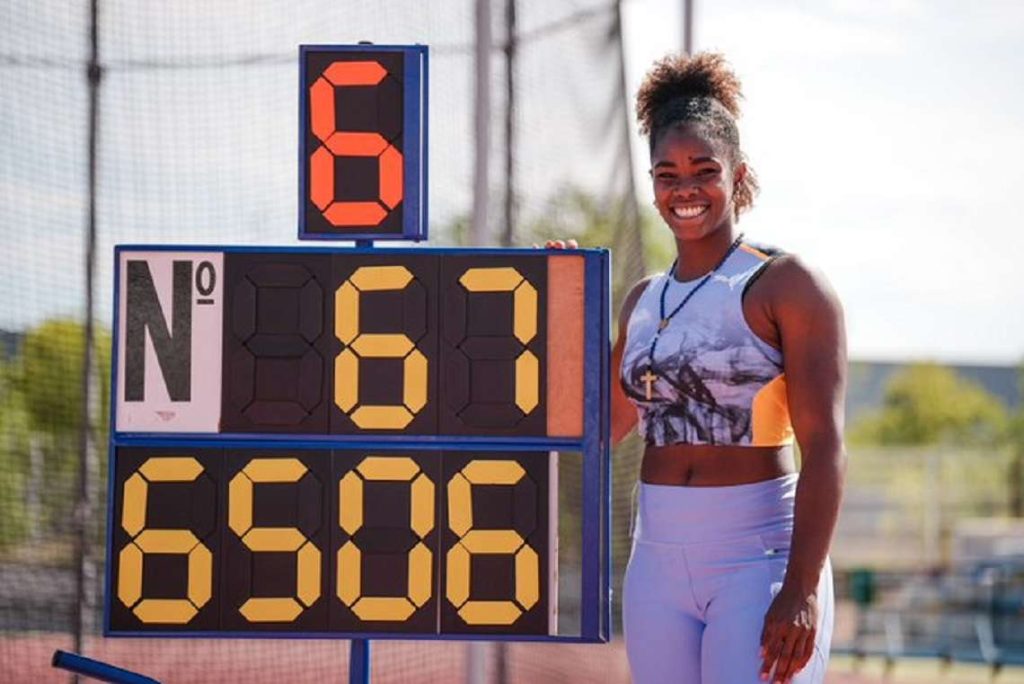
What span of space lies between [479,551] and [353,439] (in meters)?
0.38

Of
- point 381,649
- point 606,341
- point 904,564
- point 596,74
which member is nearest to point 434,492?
point 606,341

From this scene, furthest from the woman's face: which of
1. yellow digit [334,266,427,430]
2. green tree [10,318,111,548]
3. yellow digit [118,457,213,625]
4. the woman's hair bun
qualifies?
green tree [10,318,111,548]

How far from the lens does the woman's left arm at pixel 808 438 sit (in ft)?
10.8

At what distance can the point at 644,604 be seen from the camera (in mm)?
3521

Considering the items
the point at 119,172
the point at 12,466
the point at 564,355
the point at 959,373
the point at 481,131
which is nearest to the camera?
the point at 564,355

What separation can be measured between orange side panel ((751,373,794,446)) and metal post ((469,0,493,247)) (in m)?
2.41

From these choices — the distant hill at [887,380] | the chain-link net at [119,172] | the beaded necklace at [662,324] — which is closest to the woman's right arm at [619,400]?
the beaded necklace at [662,324]

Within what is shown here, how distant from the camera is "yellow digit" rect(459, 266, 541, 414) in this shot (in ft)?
12.8

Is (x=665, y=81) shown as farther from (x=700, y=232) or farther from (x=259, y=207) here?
(x=259, y=207)

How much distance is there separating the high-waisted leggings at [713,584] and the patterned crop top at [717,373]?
11 centimetres

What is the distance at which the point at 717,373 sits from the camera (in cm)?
348

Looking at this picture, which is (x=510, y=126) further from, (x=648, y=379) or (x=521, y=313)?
(x=648, y=379)

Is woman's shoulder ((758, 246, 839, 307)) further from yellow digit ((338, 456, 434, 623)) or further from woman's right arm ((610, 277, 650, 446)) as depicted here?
yellow digit ((338, 456, 434, 623))

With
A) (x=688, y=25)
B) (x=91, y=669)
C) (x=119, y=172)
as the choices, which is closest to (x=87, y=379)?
(x=119, y=172)
